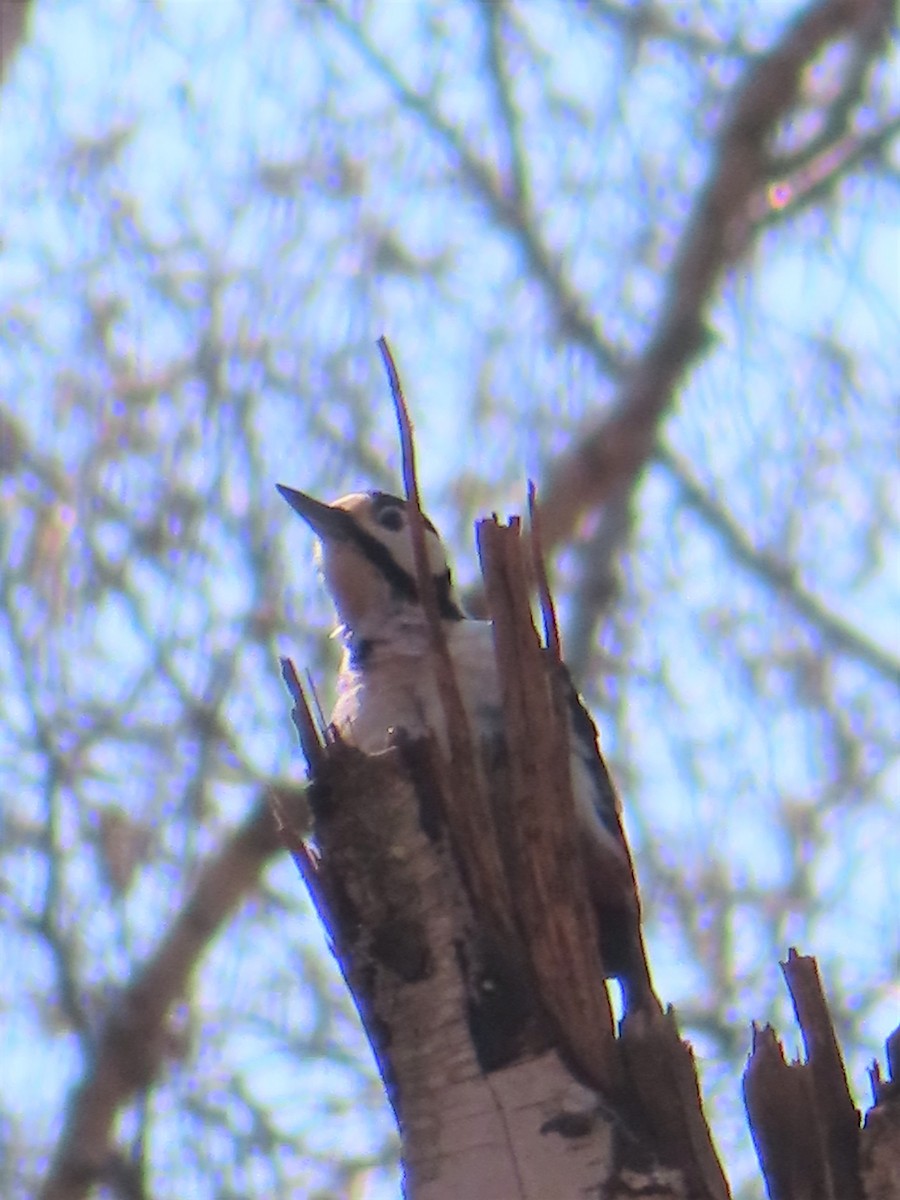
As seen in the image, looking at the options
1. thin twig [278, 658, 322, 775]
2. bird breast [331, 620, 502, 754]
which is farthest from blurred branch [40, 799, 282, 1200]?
thin twig [278, 658, 322, 775]

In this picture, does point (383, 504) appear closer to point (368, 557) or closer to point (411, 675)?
point (368, 557)

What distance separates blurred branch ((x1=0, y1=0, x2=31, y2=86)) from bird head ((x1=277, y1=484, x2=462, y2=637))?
1.89 metres

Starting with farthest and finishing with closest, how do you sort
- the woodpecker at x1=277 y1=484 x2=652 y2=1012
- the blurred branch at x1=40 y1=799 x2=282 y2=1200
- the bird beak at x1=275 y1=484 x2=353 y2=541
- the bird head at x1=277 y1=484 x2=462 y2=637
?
the blurred branch at x1=40 y1=799 x2=282 y2=1200
the bird beak at x1=275 y1=484 x2=353 y2=541
the bird head at x1=277 y1=484 x2=462 y2=637
the woodpecker at x1=277 y1=484 x2=652 y2=1012

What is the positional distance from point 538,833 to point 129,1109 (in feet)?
7.32

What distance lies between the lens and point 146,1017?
415 cm

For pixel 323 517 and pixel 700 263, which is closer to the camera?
pixel 323 517

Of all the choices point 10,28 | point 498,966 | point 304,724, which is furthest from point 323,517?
point 10,28

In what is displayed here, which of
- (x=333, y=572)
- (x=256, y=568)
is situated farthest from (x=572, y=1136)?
(x=256, y=568)

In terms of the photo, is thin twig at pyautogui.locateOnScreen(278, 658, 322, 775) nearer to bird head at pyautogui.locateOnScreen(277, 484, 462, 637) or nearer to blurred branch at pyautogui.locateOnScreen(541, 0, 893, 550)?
bird head at pyautogui.locateOnScreen(277, 484, 462, 637)

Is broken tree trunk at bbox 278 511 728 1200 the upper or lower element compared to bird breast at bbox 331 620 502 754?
lower

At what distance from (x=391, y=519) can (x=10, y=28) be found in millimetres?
2083

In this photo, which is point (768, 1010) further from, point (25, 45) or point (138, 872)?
point (25, 45)

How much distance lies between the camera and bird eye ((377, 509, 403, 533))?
3.54 meters

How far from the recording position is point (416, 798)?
2229 mm
